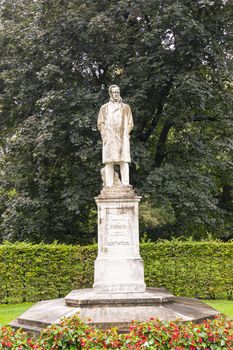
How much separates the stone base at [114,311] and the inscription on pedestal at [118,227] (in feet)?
3.97

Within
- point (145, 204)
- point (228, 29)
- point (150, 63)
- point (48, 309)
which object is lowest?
point (48, 309)

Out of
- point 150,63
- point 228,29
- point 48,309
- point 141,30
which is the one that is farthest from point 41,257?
point 228,29

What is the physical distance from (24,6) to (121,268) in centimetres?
1511

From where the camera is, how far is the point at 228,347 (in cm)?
602

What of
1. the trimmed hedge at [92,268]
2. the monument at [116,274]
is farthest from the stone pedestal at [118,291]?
the trimmed hedge at [92,268]

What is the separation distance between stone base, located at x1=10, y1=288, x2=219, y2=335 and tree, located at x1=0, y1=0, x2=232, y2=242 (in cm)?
743

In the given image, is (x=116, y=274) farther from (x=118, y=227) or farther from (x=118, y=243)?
(x=118, y=227)

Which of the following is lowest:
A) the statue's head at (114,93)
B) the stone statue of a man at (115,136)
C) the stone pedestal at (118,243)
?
the stone pedestal at (118,243)

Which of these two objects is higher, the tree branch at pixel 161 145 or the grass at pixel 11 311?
the tree branch at pixel 161 145

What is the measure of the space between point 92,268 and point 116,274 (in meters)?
6.21

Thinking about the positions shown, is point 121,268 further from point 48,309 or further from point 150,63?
point 150,63

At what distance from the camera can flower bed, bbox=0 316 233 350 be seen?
19.8ft

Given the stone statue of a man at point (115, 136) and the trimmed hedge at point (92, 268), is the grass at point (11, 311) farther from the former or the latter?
the stone statue of a man at point (115, 136)

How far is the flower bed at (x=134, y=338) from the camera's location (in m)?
6.03
